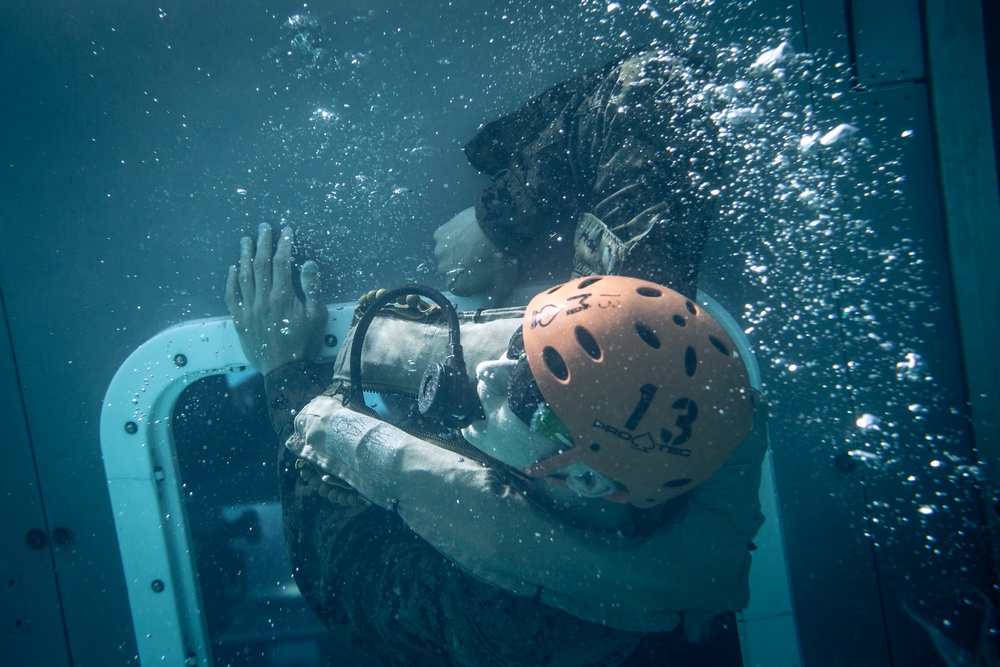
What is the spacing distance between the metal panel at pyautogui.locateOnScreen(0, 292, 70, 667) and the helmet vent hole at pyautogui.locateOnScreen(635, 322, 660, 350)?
2162 millimetres

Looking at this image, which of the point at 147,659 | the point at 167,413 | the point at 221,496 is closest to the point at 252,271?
the point at 167,413

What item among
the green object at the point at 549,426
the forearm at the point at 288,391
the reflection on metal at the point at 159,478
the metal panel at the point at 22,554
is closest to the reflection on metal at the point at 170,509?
the reflection on metal at the point at 159,478

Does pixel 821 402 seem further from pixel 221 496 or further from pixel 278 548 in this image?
pixel 221 496

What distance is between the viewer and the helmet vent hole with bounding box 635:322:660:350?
820 millimetres

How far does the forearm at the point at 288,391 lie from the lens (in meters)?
1.47

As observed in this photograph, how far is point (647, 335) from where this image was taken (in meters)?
0.83

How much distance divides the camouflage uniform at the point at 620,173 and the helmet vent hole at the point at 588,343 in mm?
375

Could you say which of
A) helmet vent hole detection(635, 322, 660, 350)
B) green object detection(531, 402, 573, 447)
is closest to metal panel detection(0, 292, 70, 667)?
green object detection(531, 402, 573, 447)

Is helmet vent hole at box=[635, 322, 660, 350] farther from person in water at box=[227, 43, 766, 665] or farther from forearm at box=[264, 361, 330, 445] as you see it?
forearm at box=[264, 361, 330, 445]

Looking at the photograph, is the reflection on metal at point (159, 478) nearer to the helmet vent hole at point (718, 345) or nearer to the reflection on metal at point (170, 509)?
the reflection on metal at point (170, 509)

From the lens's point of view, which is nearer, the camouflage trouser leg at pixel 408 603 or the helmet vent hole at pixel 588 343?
the helmet vent hole at pixel 588 343

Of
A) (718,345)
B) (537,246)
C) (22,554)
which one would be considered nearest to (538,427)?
(718,345)

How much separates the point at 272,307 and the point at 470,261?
0.63 m

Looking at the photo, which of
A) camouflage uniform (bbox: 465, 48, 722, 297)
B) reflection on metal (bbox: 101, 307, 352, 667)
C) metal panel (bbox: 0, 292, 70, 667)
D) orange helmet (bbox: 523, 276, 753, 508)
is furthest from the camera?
metal panel (bbox: 0, 292, 70, 667)
